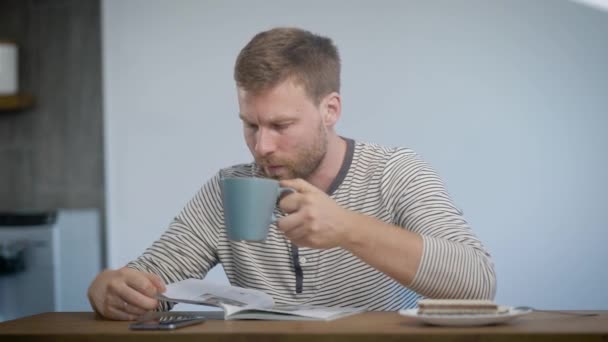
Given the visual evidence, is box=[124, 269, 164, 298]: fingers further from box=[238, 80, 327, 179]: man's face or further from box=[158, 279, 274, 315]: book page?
box=[238, 80, 327, 179]: man's face

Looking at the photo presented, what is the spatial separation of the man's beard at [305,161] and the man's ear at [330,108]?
34mm

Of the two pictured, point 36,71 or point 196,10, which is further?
point 36,71

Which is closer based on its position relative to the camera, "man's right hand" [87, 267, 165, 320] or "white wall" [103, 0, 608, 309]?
"man's right hand" [87, 267, 165, 320]

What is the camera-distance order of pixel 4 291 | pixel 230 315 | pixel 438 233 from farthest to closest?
pixel 4 291 → pixel 438 233 → pixel 230 315

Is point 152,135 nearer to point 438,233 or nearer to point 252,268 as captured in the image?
point 252,268

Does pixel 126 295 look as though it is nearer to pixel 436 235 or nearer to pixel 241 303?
pixel 241 303

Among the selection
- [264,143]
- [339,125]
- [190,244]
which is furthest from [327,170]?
[339,125]

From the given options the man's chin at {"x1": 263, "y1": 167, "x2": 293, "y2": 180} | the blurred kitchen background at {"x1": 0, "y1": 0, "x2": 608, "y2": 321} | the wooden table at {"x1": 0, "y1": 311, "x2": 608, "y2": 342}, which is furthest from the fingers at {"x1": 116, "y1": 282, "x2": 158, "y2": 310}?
the blurred kitchen background at {"x1": 0, "y1": 0, "x2": 608, "y2": 321}

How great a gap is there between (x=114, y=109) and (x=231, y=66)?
553 millimetres

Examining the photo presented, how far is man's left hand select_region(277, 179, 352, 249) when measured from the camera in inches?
44.9

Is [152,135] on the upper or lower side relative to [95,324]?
upper

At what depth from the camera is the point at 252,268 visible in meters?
1.57

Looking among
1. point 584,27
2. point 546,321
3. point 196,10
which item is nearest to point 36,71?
point 196,10

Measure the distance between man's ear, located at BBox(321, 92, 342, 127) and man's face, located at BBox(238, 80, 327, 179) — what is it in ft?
0.12
